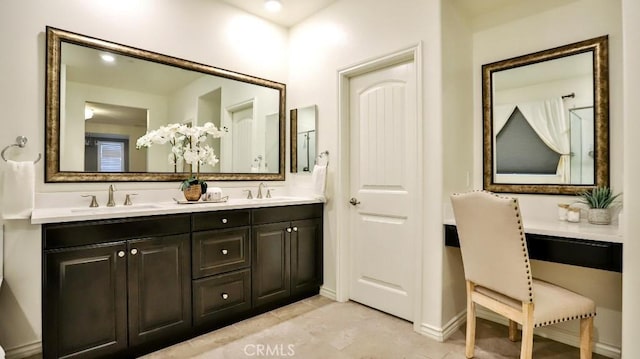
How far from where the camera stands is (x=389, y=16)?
258cm

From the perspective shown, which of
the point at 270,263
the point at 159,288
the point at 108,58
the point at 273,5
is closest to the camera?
the point at 159,288

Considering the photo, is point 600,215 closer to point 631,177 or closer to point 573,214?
point 573,214

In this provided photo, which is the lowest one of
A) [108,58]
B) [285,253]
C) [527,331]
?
[527,331]

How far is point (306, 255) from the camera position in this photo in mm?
2986

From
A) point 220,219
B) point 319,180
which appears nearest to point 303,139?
point 319,180

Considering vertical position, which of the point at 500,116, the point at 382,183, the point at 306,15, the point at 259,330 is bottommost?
the point at 259,330

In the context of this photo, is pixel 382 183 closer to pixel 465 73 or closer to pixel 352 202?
pixel 352 202

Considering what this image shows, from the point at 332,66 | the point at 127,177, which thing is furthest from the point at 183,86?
the point at 332,66

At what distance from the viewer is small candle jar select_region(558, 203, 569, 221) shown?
2.15 meters

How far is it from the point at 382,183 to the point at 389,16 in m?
1.37

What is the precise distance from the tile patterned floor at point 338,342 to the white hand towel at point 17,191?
1166mm

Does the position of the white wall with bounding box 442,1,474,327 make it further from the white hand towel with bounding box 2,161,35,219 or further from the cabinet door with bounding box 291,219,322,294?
the white hand towel with bounding box 2,161,35,219
